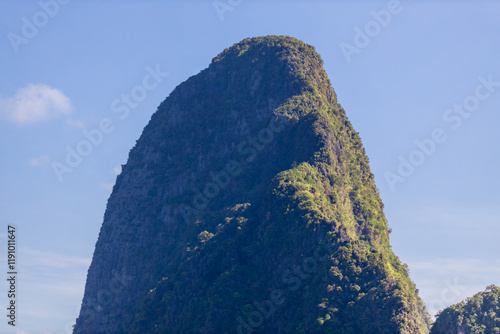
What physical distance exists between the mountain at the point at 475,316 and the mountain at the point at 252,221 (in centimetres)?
497

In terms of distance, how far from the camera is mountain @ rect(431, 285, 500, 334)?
119438 millimetres

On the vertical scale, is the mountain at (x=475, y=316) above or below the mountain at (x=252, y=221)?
below

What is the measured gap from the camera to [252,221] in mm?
151125

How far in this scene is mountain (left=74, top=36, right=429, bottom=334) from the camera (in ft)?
429

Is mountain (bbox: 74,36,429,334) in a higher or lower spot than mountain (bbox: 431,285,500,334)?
higher

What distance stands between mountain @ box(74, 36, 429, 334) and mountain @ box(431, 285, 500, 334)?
497cm

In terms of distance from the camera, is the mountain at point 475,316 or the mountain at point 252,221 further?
the mountain at point 252,221

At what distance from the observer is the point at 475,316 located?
4751 inches

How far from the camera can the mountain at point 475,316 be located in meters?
119

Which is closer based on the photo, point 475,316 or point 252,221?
point 475,316

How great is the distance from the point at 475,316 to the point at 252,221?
50137 mm

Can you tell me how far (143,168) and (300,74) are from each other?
1926 inches

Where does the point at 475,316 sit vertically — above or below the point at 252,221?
below

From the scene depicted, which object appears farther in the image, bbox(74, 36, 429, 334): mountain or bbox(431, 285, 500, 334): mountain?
bbox(74, 36, 429, 334): mountain
